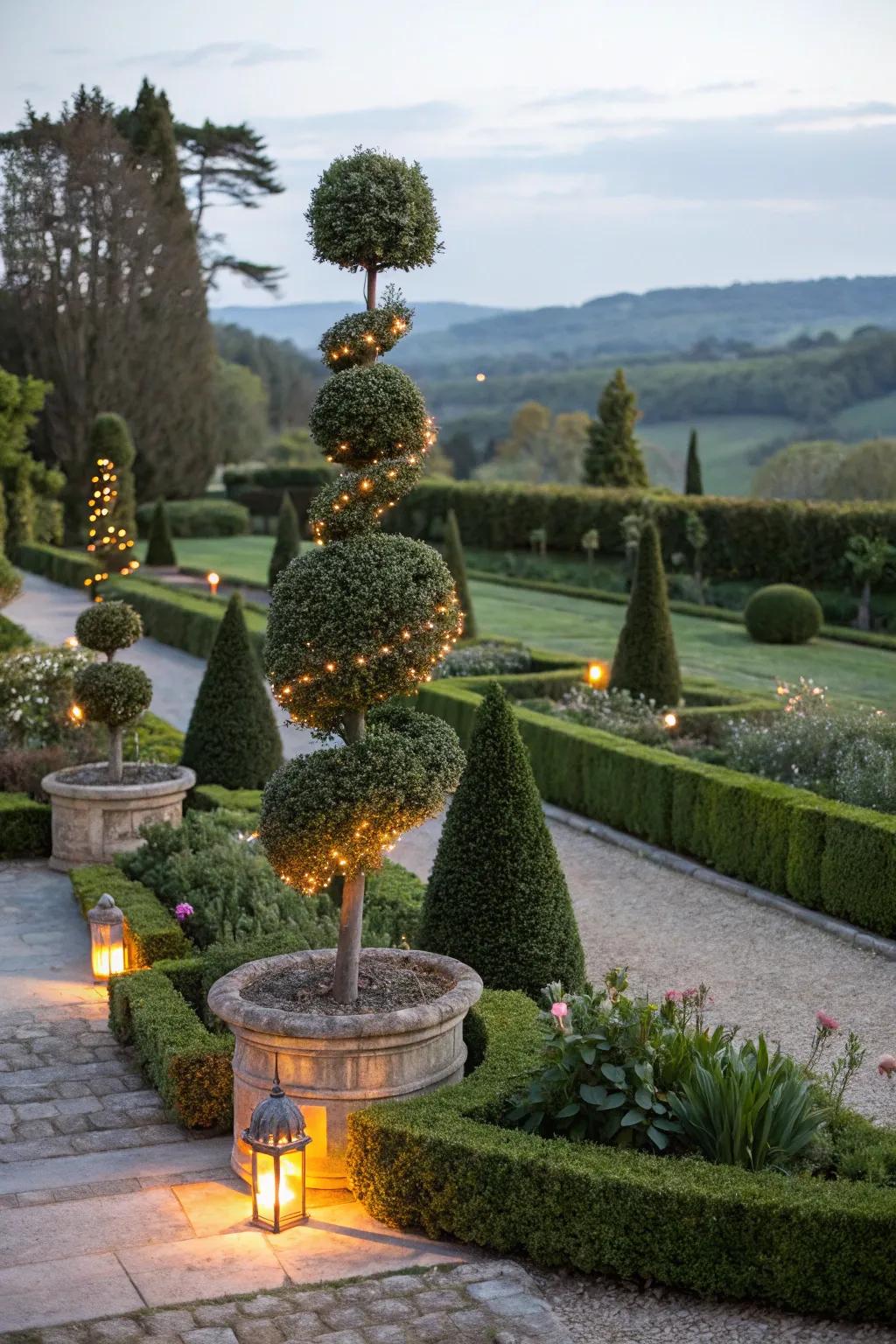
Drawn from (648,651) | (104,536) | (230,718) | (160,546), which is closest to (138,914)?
(230,718)

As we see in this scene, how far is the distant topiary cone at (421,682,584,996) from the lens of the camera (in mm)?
7828

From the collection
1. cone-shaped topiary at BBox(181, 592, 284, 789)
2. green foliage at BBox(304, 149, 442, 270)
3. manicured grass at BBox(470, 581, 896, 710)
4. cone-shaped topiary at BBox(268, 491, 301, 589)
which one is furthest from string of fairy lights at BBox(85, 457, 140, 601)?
green foliage at BBox(304, 149, 442, 270)

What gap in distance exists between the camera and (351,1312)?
5.02 meters

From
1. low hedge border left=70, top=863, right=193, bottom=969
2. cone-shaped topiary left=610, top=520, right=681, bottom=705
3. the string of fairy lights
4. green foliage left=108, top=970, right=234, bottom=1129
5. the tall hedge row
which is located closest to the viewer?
green foliage left=108, top=970, right=234, bottom=1129

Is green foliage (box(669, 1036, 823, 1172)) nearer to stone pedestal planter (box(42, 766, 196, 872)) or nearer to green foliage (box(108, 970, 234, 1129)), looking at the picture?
green foliage (box(108, 970, 234, 1129))

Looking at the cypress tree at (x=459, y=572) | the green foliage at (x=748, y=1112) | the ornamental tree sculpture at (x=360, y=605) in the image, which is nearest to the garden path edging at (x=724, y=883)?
the green foliage at (x=748, y=1112)

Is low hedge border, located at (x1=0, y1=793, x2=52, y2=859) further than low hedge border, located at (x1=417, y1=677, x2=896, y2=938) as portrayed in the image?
Yes

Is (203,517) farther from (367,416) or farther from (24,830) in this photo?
(367,416)

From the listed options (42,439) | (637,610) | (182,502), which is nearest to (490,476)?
(182,502)

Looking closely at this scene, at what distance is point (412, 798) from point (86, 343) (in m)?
38.5

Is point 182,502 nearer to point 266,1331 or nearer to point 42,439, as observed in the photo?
point 42,439

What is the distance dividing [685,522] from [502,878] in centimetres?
2626

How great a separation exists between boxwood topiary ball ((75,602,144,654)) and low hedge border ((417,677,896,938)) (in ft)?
14.3

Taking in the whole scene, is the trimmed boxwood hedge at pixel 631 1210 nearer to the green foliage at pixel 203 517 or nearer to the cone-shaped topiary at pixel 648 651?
the cone-shaped topiary at pixel 648 651
